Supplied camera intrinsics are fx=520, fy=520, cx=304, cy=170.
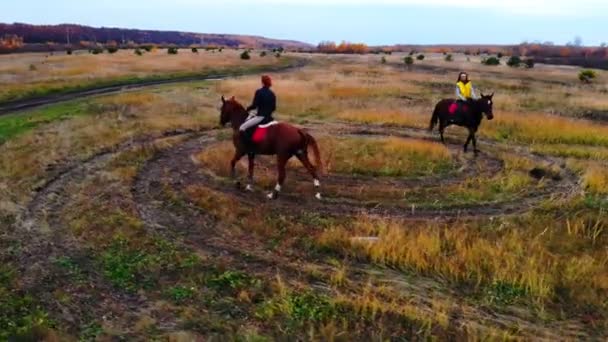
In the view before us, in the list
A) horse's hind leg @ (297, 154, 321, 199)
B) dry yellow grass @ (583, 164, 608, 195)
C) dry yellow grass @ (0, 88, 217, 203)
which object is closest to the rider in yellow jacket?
dry yellow grass @ (583, 164, 608, 195)

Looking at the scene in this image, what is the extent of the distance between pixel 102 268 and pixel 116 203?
358 centimetres

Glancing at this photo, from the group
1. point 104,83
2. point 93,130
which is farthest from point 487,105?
point 104,83

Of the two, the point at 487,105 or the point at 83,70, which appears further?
the point at 83,70

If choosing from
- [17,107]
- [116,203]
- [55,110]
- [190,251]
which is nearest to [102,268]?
[190,251]

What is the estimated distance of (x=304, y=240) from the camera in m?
11.2

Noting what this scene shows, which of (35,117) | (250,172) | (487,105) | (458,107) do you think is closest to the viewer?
(250,172)

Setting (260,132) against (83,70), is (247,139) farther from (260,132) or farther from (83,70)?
(83,70)

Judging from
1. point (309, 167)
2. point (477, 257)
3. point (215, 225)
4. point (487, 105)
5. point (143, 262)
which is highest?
point (487, 105)

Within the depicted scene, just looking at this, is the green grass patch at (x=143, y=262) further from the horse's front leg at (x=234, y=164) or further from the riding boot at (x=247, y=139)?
the riding boot at (x=247, y=139)

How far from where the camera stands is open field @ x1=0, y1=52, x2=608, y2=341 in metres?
8.33

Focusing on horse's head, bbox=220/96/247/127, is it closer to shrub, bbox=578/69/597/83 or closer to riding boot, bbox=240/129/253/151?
riding boot, bbox=240/129/253/151

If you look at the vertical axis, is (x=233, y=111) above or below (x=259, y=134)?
above

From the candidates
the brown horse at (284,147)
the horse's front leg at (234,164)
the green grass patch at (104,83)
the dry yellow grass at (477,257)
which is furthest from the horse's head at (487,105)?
the green grass patch at (104,83)

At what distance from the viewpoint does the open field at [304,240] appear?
833 centimetres
